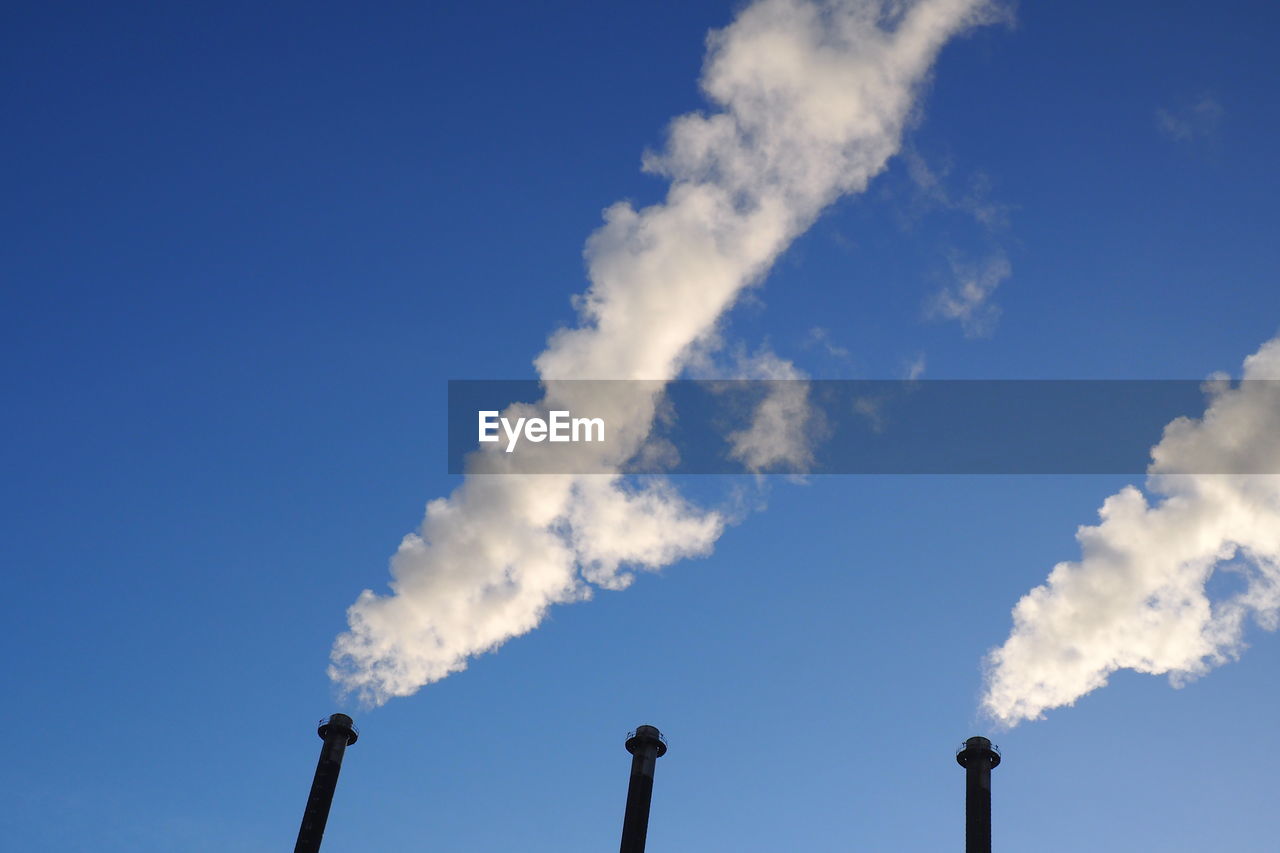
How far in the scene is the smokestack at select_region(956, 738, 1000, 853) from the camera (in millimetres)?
30234

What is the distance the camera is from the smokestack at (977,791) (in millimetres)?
30234

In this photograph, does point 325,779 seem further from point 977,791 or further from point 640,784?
point 977,791

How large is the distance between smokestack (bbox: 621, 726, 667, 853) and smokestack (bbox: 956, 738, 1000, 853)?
342 inches

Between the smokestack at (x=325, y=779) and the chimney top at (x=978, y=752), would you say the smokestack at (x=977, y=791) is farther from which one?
the smokestack at (x=325, y=779)

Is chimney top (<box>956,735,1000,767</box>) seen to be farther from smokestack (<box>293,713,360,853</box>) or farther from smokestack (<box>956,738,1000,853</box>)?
smokestack (<box>293,713,360,853</box>)

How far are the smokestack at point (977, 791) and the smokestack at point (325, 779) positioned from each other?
1790cm

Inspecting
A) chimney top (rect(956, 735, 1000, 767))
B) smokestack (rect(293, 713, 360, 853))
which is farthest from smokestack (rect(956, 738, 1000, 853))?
smokestack (rect(293, 713, 360, 853))

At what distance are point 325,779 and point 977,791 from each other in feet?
61.4

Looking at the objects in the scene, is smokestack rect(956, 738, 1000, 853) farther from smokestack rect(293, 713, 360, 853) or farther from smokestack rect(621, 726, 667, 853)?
smokestack rect(293, 713, 360, 853)

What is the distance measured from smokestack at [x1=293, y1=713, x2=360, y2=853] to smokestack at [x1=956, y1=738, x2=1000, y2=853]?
17897mm

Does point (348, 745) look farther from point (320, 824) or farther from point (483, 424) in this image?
point (483, 424)

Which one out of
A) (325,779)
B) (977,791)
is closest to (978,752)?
(977,791)

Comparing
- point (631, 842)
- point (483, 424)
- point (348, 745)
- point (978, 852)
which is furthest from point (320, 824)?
point (978, 852)

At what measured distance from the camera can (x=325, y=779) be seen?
34.3 meters
